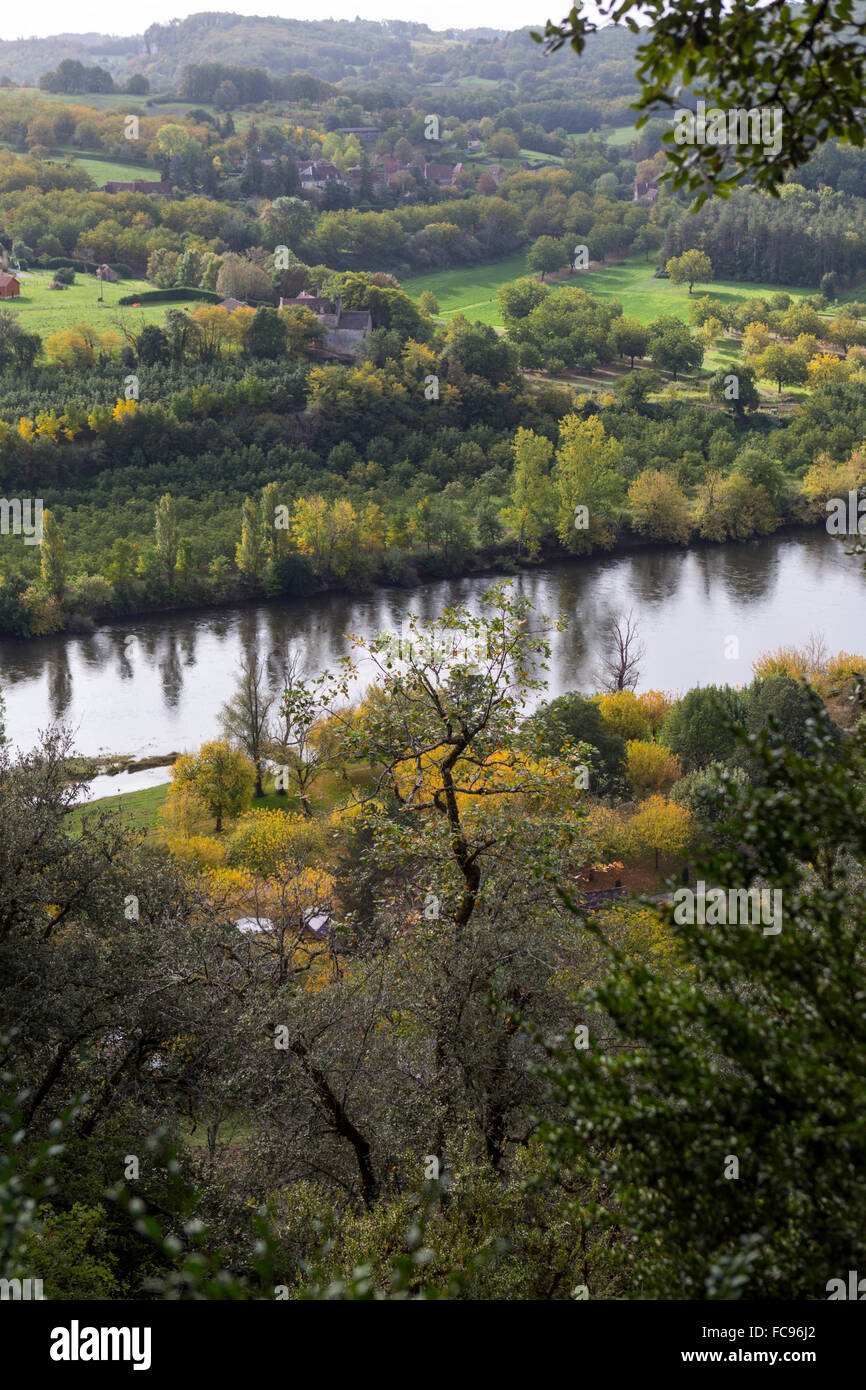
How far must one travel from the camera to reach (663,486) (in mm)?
68375

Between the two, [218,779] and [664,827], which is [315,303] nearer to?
[218,779]

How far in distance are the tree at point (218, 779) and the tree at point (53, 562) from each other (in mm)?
18794

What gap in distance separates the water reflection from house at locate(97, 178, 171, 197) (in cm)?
7573

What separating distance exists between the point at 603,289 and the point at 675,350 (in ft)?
87.2

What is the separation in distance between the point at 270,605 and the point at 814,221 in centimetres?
8205

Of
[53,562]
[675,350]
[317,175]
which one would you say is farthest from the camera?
[317,175]

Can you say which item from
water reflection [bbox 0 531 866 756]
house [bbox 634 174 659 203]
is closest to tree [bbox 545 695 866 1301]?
water reflection [bbox 0 531 866 756]

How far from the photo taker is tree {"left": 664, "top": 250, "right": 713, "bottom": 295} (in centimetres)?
11162

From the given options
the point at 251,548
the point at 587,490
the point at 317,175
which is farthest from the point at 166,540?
the point at 317,175

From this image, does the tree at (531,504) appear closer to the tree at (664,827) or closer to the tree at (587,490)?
the tree at (587,490)

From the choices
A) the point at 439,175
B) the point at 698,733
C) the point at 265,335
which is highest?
the point at 439,175

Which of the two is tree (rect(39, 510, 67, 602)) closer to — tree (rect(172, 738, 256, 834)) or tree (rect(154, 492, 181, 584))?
tree (rect(154, 492, 181, 584))

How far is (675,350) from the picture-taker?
9119cm
